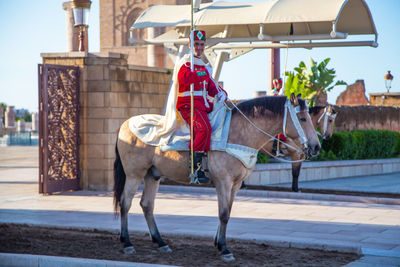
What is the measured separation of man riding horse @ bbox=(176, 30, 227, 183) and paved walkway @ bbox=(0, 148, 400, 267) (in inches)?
66.8

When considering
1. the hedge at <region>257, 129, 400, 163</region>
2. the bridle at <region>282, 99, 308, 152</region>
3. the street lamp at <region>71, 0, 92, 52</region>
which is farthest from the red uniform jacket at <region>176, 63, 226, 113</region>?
the hedge at <region>257, 129, 400, 163</region>

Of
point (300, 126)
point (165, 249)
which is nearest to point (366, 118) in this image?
point (300, 126)

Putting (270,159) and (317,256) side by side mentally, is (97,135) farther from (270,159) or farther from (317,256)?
(317,256)

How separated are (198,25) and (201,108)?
917 centimetres

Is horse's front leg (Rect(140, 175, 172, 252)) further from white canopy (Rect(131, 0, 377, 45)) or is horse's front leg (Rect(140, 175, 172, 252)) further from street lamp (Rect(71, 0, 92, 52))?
white canopy (Rect(131, 0, 377, 45))

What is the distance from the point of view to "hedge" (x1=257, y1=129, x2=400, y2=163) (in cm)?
1884

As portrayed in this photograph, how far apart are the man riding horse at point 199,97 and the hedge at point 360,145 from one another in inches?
433

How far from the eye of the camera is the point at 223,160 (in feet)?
23.8

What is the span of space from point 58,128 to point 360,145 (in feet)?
34.6

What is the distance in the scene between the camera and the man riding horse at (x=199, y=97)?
23.9 ft

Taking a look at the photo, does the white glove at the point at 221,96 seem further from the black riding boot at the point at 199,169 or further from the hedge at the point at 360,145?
the hedge at the point at 360,145

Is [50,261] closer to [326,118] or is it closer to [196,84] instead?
[196,84]

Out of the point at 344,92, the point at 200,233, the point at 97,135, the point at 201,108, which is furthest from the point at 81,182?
the point at 344,92

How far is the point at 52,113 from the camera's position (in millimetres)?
13469
